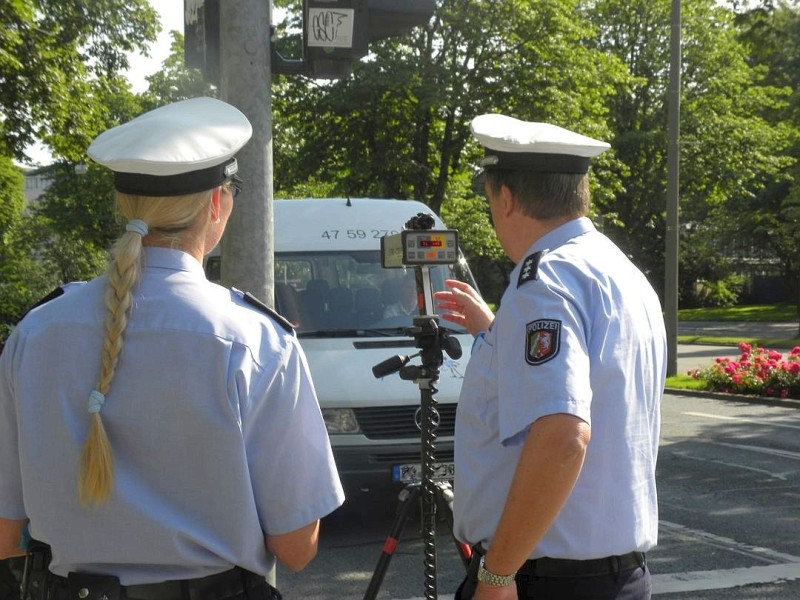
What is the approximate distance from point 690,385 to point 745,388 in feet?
5.10

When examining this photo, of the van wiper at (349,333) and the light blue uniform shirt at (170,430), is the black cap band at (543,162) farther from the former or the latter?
the van wiper at (349,333)

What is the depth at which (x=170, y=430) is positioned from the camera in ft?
6.75

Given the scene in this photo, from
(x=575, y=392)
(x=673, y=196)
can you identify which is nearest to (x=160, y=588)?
(x=575, y=392)

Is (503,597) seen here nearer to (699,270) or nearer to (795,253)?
(795,253)

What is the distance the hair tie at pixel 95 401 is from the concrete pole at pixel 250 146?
1895 mm

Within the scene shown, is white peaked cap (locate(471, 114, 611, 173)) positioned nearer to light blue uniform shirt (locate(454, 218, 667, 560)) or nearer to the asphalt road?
light blue uniform shirt (locate(454, 218, 667, 560))

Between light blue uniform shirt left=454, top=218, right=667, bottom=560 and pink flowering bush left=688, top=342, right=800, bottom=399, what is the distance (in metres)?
15.1

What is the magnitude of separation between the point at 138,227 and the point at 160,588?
2.31ft

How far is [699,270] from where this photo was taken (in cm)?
5584

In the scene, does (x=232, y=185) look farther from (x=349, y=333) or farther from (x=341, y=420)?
(x=349, y=333)

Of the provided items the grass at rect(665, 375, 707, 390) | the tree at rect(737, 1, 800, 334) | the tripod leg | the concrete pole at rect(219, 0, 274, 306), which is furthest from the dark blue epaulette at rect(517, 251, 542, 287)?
the grass at rect(665, 375, 707, 390)

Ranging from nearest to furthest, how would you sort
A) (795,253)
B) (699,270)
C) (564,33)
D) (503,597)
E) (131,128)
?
1. (131,128)
2. (503,597)
3. (564,33)
4. (795,253)
5. (699,270)

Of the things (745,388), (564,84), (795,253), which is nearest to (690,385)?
(745,388)

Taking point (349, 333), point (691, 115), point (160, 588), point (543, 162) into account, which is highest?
point (691, 115)
